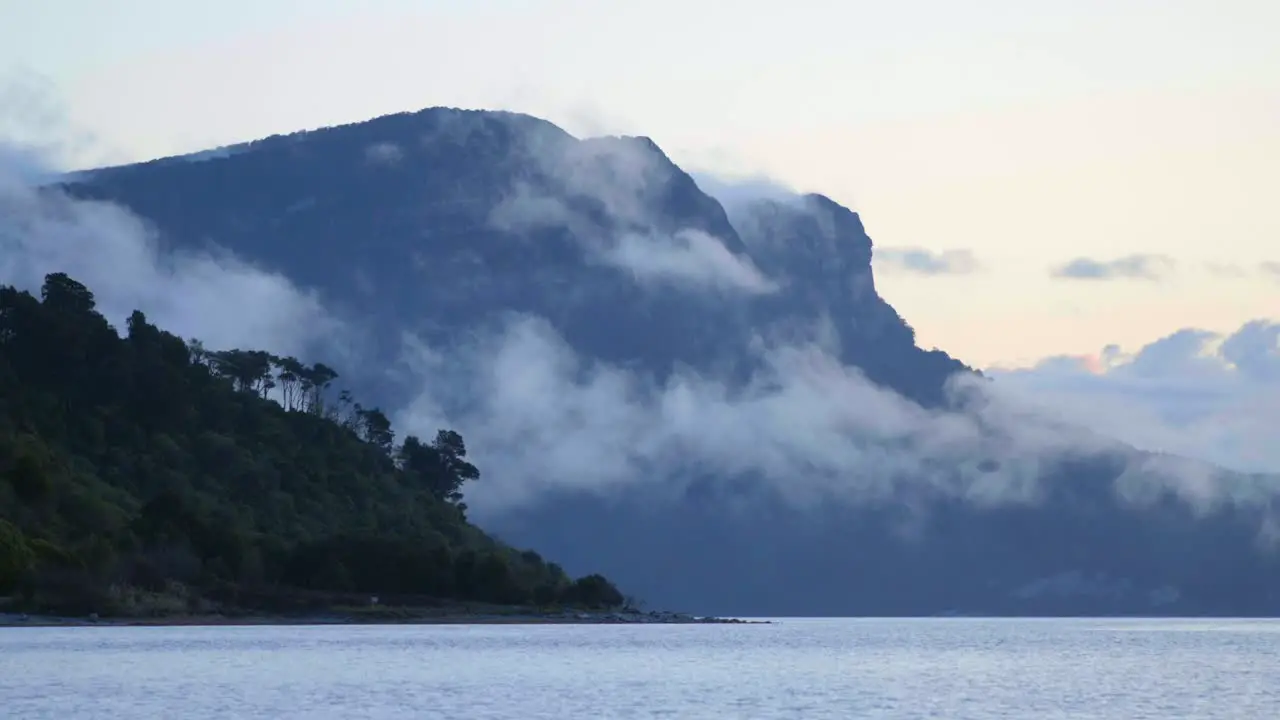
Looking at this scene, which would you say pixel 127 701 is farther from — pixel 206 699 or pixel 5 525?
pixel 5 525

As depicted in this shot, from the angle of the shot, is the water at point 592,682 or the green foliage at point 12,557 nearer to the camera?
the water at point 592,682

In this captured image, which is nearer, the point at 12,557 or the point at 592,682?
the point at 592,682

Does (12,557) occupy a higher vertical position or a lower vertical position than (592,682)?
higher

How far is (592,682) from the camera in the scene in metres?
119

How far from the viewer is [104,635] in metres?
189

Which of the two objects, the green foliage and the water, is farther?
the green foliage

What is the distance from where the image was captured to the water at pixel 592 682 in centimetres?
9300

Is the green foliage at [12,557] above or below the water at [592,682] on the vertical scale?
above

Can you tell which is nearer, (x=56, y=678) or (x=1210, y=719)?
(x=1210, y=719)

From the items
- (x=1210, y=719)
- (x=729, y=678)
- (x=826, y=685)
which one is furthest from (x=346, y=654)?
(x=1210, y=719)

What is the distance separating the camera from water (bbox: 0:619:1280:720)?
305ft

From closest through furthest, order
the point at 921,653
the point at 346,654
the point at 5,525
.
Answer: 1. the point at 346,654
2. the point at 921,653
3. the point at 5,525

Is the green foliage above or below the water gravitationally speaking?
above

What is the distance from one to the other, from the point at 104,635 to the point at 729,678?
8883 centimetres
